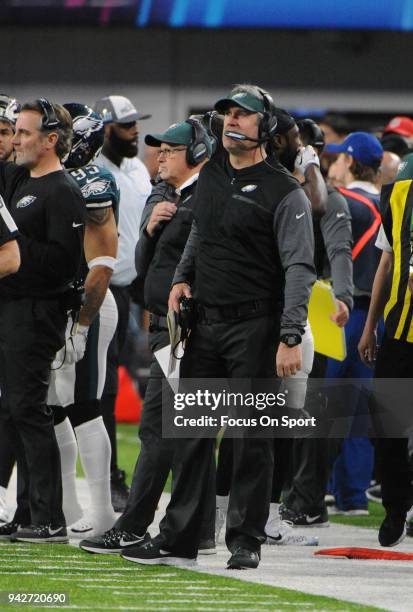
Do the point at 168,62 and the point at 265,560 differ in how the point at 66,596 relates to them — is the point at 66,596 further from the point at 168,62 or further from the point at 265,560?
the point at 168,62

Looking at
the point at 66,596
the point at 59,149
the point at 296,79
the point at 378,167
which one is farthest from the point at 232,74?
the point at 66,596

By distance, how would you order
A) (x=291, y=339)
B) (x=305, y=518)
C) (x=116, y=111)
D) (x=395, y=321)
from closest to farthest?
(x=291, y=339) < (x=395, y=321) < (x=305, y=518) < (x=116, y=111)

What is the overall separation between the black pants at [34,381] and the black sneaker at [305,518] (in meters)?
1.70

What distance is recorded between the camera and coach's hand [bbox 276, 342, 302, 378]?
6.54 m

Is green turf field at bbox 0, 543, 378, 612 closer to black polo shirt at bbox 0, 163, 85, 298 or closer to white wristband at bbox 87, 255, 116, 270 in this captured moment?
black polo shirt at bbox 0, 163, 85, 298

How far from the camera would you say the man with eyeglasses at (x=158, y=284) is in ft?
23.5

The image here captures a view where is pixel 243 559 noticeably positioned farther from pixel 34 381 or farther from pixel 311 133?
pixel 311 133

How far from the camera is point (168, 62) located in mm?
20484

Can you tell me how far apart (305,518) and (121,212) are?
7.53 feet

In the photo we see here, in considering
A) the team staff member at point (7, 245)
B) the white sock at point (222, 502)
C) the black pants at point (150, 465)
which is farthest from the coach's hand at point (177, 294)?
the white sock at point (222, 502)

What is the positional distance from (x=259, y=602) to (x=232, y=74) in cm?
1510

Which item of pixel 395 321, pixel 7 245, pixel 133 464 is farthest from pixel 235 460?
pixel 133 464

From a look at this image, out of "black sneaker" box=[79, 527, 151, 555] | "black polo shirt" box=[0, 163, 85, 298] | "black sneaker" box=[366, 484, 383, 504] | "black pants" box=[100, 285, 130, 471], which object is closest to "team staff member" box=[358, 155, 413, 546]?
"black sneaker" box=[79, 527, 151, 555]

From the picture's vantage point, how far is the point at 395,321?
24.8 feet
